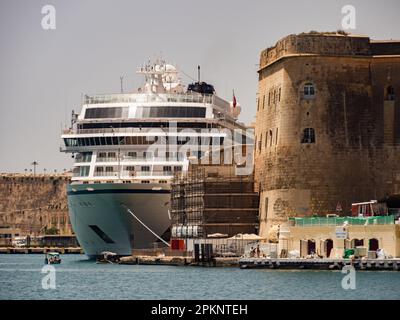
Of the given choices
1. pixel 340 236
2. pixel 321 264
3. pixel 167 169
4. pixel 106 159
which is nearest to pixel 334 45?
pixel 340 236

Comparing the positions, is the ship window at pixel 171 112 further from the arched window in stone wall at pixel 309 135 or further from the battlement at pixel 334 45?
the arched window in stone wall at pixel 309 135

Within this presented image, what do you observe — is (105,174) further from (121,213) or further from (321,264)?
A: (321,264)

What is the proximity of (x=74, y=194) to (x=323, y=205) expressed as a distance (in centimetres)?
2027

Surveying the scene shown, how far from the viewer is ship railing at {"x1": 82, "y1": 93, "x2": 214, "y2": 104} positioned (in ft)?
324

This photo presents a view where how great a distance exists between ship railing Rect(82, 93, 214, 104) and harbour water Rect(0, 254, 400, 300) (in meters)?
19.6

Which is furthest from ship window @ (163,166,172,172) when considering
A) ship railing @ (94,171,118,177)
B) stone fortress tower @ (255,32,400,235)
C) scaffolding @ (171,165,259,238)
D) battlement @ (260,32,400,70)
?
battlement @ (260,32,400,70)

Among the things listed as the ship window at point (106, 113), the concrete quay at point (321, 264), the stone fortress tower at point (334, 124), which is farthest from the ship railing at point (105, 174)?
the concrete quay at point (321, 264)

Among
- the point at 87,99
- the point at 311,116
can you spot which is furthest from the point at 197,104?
the point at 311,116

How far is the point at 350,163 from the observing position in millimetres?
83500

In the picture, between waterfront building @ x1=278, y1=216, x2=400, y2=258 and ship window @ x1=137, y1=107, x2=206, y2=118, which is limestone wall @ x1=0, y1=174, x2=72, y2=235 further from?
waterfront building @ x1=278, y1=216, x2=400, y2=258

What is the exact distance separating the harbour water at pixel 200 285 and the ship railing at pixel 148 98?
19.6m

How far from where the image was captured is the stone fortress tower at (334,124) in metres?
83.4
